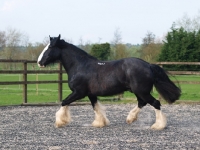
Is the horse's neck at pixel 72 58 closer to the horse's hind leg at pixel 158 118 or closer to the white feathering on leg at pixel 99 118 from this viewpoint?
the white feathering on leg at pixel 99 118

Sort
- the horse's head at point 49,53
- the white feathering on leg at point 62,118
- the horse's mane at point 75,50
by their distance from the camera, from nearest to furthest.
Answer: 1. the white feathering on leg at point 62,118
2. the horse's head at point 49,53
3. the horse's mane at point 75,50

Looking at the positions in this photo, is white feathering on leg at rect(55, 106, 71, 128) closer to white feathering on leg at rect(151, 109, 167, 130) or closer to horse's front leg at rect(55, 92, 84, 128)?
horse's front leg at rect(55, 92, 84, 128)

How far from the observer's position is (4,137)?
6.50 meters

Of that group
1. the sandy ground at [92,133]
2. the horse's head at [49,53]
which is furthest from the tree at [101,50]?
the horse's head at [49,53]

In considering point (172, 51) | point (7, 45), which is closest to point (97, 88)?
point (172, 51)

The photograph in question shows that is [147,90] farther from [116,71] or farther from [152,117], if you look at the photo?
[152,117]

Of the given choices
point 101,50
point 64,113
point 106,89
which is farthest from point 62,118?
point 101,50

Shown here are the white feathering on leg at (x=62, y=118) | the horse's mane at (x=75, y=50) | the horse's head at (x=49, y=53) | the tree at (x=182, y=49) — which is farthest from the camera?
the tree at (x=182, y=49)

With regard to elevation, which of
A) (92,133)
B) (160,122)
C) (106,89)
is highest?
(106,89)

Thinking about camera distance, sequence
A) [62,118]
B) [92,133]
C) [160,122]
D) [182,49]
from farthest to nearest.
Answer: [182,49]
[62,118]
[160,122]
[92,133]

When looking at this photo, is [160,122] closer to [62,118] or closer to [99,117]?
[99,117]

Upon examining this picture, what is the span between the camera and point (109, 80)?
25.0 ft

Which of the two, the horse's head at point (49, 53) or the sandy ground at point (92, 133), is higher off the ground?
the horse's head at point (49, 53)

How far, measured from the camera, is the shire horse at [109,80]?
293 inches
